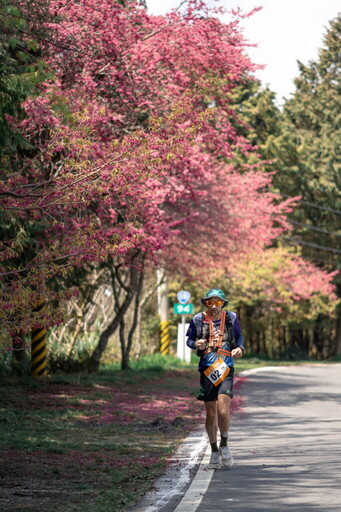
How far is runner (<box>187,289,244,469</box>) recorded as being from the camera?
405 inches

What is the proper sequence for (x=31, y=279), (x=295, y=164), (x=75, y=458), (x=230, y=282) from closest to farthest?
(x=31, y=279) → (x=75, y=458) → (x=230, y=282) → (x=295, y=164)

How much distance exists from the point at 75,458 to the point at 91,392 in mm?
8906

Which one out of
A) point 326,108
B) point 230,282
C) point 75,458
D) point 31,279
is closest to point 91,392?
point 75,458

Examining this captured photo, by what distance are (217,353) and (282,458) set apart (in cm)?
157

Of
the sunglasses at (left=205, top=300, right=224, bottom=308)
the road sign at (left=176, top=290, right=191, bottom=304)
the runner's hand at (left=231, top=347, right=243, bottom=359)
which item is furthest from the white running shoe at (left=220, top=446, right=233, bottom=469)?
the road sign at (left=176, top=290, right=191, bottom=304)

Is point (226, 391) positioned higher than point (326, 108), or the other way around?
point (326, 108)

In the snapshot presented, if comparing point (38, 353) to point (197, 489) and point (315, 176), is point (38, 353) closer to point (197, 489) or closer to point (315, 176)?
point (197, 489)

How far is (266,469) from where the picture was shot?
33.1 feet

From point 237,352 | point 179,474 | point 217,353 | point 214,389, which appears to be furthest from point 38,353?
point 179,474

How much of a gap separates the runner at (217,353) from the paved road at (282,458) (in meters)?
0.41

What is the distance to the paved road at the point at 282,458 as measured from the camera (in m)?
8.27

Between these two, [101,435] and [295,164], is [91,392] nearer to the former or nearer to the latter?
[101,435]

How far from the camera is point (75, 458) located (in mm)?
10938

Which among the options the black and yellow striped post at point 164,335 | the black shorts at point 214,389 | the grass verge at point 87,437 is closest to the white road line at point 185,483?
the grass verge at point 87,437
